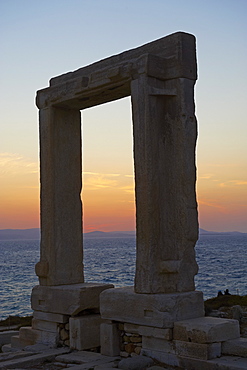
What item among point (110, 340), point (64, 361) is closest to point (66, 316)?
point (64, 361)

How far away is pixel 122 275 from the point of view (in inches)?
1785

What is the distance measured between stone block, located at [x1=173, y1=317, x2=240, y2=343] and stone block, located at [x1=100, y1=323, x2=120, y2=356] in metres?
1.17

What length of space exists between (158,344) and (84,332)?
1700 mm

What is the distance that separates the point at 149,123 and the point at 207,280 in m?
35.1

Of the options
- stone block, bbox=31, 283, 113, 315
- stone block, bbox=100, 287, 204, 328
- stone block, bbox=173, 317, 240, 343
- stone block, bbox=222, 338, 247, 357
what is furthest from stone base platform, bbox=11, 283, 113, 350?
stone block, bbox=222, 338, 247, 357

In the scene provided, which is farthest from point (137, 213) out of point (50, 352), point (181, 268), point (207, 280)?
point (207, 280)

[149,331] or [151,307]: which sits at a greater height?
[151,307]

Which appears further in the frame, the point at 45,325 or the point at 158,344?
the point at 45,325

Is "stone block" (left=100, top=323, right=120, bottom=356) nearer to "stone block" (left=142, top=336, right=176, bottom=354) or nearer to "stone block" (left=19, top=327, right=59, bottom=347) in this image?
"stone block" (left=142, top=336, right=176, bottom=354)

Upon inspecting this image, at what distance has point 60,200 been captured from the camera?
9.34m

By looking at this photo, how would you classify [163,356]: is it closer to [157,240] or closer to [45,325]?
[157,240]

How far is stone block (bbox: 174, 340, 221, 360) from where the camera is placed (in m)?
6.75

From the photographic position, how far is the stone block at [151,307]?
7.21 m

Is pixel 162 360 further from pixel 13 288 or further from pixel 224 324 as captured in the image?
pixel 13 288
